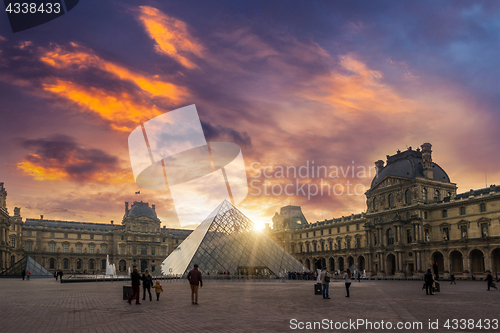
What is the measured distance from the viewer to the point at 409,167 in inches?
2356

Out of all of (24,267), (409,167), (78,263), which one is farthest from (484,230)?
(78,263)

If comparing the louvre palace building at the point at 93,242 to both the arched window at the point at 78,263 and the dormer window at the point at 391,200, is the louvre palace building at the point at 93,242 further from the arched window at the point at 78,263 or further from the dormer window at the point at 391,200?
the dormer window at the point at 391,200

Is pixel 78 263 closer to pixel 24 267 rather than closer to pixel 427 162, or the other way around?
pixel 24 267

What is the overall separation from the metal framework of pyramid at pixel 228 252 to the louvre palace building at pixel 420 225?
818 centimetres

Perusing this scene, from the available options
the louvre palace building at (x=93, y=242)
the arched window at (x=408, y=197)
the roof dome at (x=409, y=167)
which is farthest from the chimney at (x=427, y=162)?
the louvre palace building at (x=93, y=242)

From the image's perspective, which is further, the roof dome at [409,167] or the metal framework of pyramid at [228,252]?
the roof dome at [409,167]

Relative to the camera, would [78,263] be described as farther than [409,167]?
Yes

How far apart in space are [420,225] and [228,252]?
97.4ft

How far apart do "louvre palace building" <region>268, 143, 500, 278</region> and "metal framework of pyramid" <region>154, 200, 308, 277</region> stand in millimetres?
8179

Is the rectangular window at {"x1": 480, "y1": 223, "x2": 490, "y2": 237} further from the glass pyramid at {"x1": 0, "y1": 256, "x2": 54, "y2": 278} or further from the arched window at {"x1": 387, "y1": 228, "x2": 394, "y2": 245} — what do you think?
the glass pyramid at {"x1": 0, "y1": 256, "x2": 54, "y2": 278}

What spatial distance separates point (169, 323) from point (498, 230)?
162 ft

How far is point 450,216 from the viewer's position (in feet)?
180

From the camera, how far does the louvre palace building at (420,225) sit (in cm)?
5000

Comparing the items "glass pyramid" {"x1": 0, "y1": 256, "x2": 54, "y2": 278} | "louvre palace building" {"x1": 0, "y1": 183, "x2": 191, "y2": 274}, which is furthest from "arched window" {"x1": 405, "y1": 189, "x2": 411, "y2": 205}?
"glass pyramid" {"x1": 0, "y1": 256, "x2": 54, "y2": 278}
